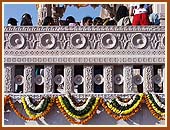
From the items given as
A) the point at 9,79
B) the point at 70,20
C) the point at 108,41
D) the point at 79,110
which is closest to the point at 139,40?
the point at 108,41

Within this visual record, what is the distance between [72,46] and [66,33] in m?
0.45

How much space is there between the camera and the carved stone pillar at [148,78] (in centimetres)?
1734

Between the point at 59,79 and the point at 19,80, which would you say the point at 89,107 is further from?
the point at 19,80

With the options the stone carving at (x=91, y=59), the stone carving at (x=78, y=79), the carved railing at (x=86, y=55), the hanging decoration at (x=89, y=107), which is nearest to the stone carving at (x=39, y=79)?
the carved railing at (x=86, y=55)

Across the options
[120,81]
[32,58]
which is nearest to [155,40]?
[120,81]

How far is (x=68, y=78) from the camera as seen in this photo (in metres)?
17.3

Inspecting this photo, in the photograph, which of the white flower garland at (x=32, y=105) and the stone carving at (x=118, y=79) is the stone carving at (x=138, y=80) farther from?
the white flower garland at (x=32, y=105)

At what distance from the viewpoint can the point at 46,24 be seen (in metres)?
17.9

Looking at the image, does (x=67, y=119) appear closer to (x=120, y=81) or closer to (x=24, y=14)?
(x=120, y=81)

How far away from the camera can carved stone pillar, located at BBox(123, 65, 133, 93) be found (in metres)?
17.4

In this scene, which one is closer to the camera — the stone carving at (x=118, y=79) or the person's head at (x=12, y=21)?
the stone carving at (x=118, y=79)

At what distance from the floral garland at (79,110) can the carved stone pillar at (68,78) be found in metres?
0.42


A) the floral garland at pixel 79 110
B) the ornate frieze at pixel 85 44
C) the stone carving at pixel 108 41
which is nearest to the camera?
the floral garland at pixel 79 110

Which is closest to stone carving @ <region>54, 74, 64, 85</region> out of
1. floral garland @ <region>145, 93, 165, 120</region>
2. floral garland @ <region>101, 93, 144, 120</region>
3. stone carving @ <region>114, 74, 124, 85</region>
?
floral garland @ <region>101, 93, 144, 120</region>
